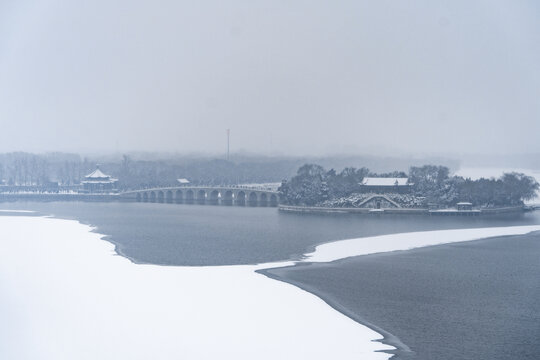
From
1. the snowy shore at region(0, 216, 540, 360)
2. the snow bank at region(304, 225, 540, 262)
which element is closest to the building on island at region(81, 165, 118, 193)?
the snow bank at region(304, 225, 540, 262)

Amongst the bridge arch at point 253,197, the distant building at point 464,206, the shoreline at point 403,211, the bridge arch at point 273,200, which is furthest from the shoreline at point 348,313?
the bridge arch at point 253,197

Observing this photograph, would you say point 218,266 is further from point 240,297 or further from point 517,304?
point 517,304

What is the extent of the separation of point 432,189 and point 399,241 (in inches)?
1312

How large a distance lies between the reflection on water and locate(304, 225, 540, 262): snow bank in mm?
1434

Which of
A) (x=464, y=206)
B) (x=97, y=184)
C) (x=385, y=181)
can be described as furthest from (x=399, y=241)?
(x=97, y=184)

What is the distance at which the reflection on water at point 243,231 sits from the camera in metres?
A: 31.5

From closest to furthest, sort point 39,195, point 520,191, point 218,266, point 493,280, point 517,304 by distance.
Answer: point 517,304
point 493,280
point 218,266
point 520,191
point 39,195

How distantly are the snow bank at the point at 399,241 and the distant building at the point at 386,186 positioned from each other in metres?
26.5

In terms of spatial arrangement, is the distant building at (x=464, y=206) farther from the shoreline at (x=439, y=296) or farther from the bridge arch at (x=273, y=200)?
the shoreline at (x=439, y=296)

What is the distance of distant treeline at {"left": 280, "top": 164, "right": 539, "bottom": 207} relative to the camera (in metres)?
66.1

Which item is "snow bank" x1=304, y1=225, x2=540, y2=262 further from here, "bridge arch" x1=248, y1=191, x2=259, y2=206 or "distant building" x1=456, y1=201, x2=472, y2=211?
"bridge arch" x1=248, y1=191, x2=259, y2=206

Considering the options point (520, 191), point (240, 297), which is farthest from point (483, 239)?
point (520, 191)

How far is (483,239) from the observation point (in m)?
38.7

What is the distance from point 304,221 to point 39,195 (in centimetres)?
5556
